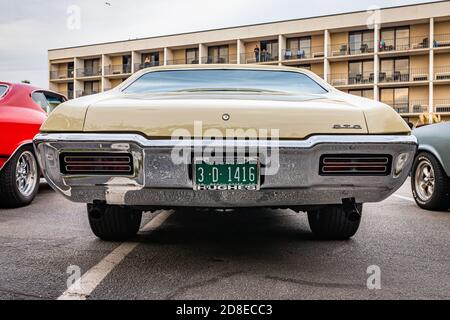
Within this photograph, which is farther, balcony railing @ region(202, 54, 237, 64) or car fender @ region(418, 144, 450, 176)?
balcony railing @ region(202, 54, 237, 64)

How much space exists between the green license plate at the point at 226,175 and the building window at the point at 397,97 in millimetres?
36822

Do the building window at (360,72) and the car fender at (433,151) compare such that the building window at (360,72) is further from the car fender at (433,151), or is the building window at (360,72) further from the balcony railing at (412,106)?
the car fender at (433,151)

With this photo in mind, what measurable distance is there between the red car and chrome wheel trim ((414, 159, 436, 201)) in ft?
15.2

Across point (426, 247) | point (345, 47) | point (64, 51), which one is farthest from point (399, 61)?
point (426, 247)

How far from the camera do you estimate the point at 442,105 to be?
117 feet

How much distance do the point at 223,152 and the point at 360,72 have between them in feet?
125

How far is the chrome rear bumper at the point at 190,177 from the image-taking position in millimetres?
2650

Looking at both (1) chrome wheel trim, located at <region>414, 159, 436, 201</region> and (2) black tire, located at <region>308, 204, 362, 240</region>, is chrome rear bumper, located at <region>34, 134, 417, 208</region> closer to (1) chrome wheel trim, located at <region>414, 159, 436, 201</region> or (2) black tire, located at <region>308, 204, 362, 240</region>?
(2) black tire, located at <region>308, 204, 362, 240</region>

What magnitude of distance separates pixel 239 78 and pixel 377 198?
4.98 ft

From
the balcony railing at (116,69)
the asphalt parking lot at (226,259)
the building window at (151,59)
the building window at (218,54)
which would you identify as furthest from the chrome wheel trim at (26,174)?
the balcony railing at (116,69)

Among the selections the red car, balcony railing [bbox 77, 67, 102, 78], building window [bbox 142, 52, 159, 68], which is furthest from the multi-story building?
the red car

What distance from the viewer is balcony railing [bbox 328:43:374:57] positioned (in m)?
37.8
